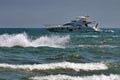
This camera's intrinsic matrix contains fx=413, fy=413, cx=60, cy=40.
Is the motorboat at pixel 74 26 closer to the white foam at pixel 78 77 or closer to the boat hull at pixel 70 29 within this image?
the boat hull at pixel 70 29

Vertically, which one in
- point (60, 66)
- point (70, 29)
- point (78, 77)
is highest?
point (78, 77)

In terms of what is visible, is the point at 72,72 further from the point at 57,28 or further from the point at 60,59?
the point at 57,28

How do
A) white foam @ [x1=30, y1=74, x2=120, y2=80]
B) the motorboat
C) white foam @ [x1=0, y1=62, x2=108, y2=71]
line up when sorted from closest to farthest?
white foam @ [x1=30, y1=74, x2=120, y2=80] → white foam @ [x1=0, y1=62, x2=108, y2=71] → the motorboat

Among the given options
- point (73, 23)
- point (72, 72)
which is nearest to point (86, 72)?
point (72, 72)

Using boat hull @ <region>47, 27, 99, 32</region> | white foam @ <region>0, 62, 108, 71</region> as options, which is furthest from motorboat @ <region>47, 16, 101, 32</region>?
white foam @ <region>0, 62, 108, 71</region>

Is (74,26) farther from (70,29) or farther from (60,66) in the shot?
(60,66)

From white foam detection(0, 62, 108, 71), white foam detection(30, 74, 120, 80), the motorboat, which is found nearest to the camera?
white foam detection(30, 74, 120, 80)

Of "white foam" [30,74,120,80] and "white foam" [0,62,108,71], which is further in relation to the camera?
"white foam" [0,62,108,71]

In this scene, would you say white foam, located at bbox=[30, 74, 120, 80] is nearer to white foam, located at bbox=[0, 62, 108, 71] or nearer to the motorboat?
white foam, located at bbox=[0, 62, 108, 71]

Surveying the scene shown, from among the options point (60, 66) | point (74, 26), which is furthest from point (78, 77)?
point (74, 26)

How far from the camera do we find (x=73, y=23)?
108 metres

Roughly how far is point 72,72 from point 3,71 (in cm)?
392

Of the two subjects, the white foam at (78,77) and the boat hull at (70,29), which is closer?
the white foam at (78,77)

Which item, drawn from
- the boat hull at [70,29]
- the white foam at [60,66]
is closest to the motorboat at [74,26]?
the boat hull at [70,29]
